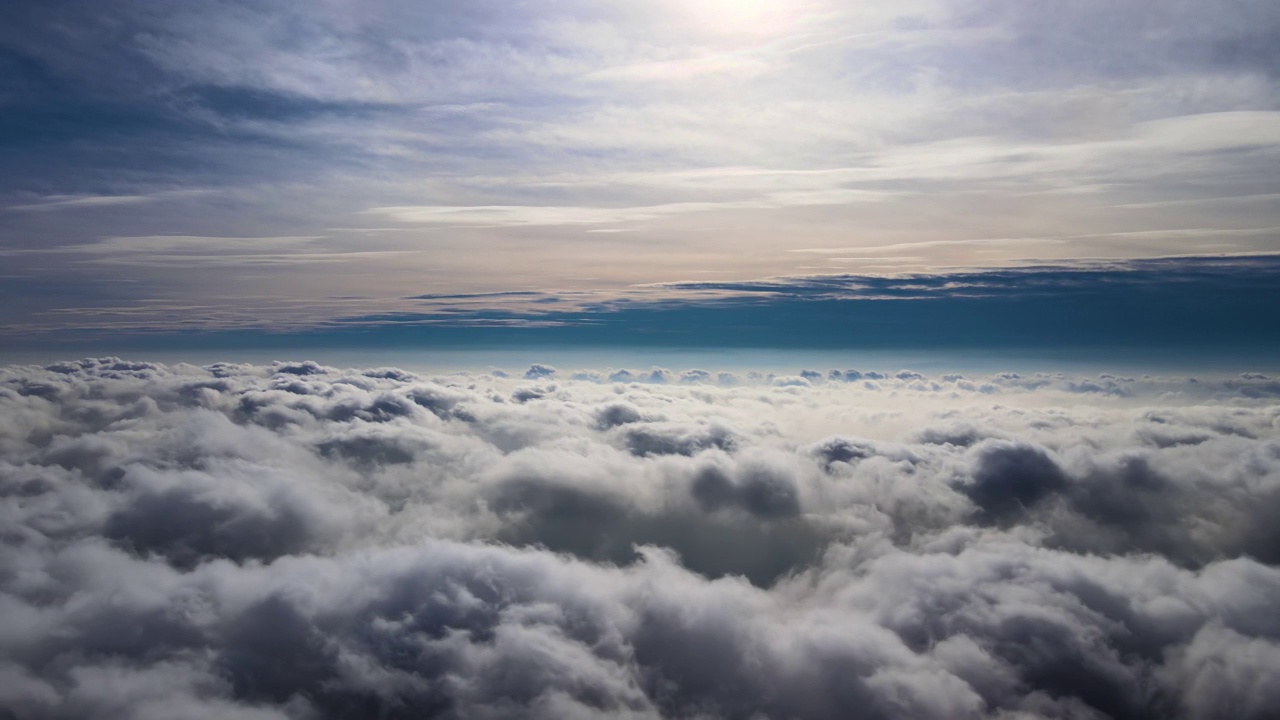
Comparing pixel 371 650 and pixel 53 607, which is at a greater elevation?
pixel 53 607

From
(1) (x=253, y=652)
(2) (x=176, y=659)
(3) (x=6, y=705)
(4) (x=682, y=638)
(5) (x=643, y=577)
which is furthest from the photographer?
(5) (x=643, y=577)

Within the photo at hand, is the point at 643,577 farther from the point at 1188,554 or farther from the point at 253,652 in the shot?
the point at 1188,554

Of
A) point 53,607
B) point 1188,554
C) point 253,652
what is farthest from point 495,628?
point 1188,554

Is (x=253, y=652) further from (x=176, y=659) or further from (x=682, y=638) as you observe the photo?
(x=682, y=638)

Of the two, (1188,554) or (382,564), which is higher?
(382,564)

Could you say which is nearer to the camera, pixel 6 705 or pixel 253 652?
pixel 6 705

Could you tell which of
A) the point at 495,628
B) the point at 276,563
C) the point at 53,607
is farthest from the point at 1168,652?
the point at 53,607

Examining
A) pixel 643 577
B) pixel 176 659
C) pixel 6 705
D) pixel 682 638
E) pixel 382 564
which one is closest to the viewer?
pixel 6 705

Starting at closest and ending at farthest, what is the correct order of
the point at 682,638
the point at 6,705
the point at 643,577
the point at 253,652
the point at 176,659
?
the point at 6,705 < the point at 176,659 < the point at 253,652 < the point at 682,638 < the point at 643,577

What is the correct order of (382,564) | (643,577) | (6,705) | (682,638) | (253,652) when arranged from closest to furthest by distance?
(6,705) → (253,652) → (682,638) → (382,564) → (643,577)
